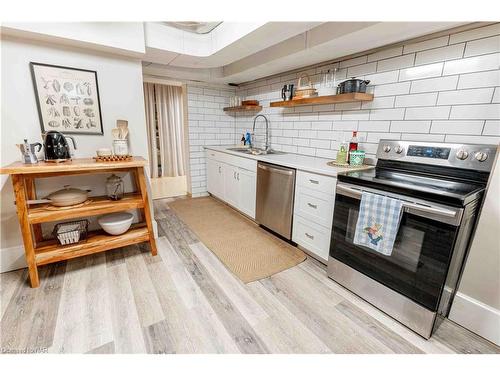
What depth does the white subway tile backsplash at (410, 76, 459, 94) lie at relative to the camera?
1.56 metres

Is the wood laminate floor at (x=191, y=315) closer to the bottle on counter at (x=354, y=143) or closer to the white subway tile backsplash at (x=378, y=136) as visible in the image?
the bottle on counter at (x=354, y=143)

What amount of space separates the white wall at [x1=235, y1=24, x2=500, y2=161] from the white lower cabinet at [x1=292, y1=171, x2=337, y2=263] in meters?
0.63

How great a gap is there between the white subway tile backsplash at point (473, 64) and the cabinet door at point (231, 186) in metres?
2.21

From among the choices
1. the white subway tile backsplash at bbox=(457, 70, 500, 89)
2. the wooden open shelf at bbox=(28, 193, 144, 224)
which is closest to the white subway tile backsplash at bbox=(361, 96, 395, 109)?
the white subway tile backsplash at bbox=(457, 70, 500, 89)

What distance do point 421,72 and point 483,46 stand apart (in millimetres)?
333

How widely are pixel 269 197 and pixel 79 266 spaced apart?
1866mm

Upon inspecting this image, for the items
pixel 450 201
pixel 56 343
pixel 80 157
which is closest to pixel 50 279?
pixel 56 343

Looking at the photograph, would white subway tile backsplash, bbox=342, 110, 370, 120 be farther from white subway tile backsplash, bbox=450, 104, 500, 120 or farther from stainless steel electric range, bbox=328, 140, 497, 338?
white subway tile backsplash, bbox=450, 104, 500, 120

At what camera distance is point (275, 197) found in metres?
2.38

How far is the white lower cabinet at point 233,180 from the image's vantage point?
277 cm

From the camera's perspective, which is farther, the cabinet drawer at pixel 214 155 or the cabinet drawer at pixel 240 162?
the cabinet drawer at pixel 214 155

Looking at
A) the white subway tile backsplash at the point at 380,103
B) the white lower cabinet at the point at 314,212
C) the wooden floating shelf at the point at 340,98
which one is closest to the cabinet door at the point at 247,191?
the white lower cabinet at the point at 314,212
